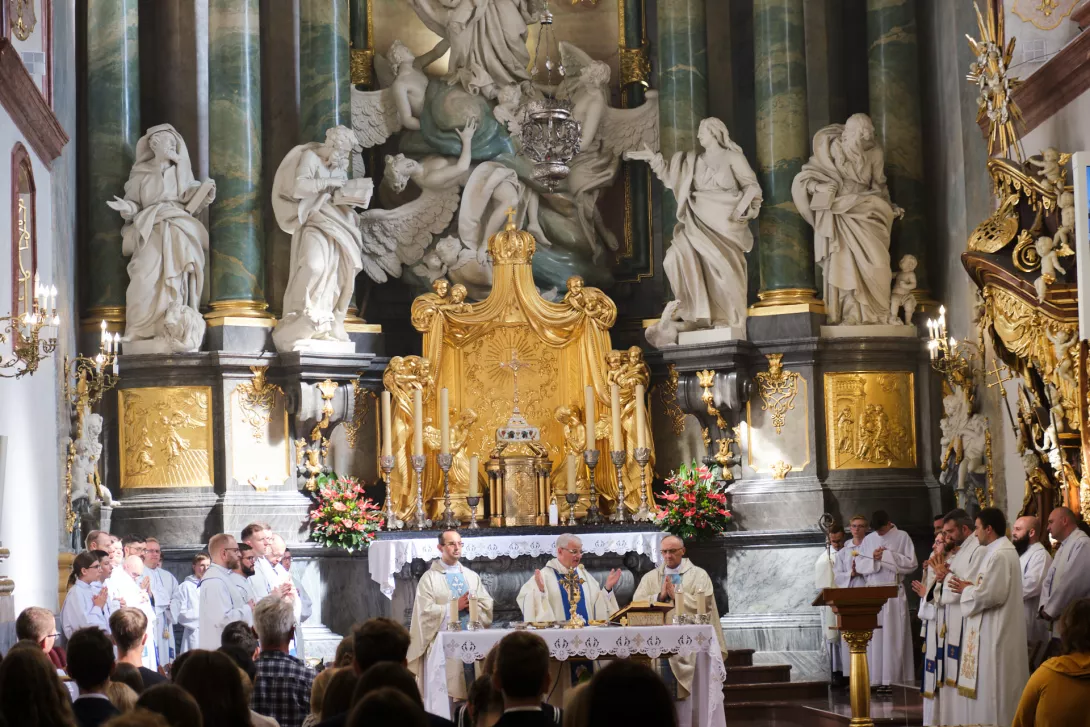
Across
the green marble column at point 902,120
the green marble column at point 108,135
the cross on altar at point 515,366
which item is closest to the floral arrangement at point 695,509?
the cross on altar at point 515,366

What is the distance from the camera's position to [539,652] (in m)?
6.12

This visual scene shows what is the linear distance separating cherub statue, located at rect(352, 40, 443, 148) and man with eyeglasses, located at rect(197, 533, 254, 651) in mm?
6464

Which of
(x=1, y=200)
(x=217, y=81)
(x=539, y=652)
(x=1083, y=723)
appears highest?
(x=217, y=81)

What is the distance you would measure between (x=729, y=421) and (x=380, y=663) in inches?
436

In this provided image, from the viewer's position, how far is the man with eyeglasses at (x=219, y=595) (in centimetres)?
1191

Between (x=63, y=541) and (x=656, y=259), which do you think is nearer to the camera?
(x=63, y=541)

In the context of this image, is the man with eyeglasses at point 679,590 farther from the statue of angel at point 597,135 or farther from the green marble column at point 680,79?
the statue of angel at point 597,135

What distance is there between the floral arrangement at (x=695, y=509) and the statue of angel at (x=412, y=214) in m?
3.62

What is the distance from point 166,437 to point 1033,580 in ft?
26.4

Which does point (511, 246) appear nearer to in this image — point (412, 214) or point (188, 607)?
point (412, 214)

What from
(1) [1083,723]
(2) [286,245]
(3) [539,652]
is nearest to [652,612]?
(1) [1083,723]

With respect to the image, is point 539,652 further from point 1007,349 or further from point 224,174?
point 224,174

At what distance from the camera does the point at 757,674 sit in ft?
48.1

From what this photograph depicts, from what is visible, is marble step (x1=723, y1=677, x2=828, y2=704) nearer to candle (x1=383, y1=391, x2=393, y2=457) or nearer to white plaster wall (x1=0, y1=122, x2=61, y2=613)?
candle (x1=383, y1=391, x2=393, y2=457)
